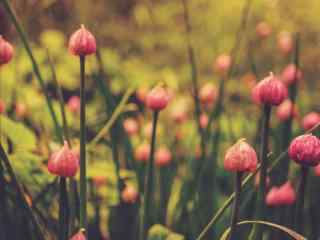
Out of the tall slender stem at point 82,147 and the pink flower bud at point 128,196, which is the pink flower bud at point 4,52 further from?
the pink flower bud at point 128,196

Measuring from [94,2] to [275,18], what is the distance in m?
1.23

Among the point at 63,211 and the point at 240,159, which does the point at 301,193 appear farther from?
the point at 63,211

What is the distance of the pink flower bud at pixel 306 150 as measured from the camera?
31.0 inches

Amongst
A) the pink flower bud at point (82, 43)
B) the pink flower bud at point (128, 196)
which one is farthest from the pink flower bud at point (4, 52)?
the pink flower bud at point (128, 196)

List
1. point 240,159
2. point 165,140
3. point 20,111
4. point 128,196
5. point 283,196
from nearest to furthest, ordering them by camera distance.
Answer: point 240,159 < point 283,196 < point 128,196 < point 20,111 < point 165,140

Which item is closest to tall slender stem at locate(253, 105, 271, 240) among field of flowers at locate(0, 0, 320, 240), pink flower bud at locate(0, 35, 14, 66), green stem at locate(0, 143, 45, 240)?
field of flowers at locate(0, 0, 320, 240)

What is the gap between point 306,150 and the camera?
787 millimetres

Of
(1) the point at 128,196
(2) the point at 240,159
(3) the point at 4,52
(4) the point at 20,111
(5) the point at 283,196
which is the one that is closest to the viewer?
(2) the point at 240,159

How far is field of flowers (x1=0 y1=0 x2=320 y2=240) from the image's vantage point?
2.75ft

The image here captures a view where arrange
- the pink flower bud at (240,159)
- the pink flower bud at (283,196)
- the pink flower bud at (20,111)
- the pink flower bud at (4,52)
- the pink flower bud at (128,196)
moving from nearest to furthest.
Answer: the pink flower bud at (240,159)
the pink flower bud at (4,52)
the pink flower bud at (283,196)
the pink flower bud at (128,196)
the pink flower bud at (20,111)

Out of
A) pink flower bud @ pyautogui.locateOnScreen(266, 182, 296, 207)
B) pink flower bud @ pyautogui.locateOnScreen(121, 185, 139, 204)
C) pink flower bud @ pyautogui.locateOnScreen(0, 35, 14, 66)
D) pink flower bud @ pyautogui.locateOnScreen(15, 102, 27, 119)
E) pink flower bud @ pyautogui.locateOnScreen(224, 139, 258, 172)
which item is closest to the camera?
pink flower bud @ pyautogui.locateOnScreen(224, 139, 258, 172)

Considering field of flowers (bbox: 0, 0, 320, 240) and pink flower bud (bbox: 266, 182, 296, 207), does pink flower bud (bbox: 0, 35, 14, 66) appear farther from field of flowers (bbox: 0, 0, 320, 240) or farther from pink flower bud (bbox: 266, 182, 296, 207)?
pink flower bud (bbox: 266, 182, 296, 207)

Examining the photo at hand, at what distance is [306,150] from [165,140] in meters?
1.16

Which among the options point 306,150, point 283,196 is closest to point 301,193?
A: point 306,150
